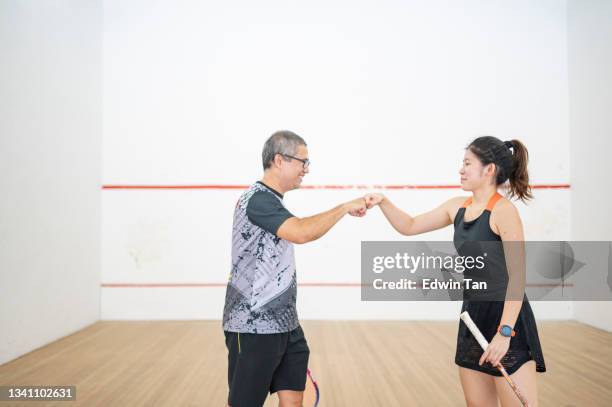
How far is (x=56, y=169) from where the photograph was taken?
3533 mm

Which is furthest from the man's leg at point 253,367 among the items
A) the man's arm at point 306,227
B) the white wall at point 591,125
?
the white wall at point 591,125

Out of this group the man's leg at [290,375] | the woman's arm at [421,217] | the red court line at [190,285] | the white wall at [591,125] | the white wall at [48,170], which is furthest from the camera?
the red court line at [190,285]

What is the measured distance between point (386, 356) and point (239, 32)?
3.05m

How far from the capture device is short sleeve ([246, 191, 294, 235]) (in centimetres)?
137

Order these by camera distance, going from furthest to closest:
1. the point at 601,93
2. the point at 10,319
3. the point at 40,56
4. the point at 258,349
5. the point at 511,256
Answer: the point at 601,93 → the point at 40,56 → the point at 10,319 → the point at 258,349 → the point at 511,256

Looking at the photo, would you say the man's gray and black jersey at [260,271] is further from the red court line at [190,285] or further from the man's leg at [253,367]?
the red court line at [190,285]

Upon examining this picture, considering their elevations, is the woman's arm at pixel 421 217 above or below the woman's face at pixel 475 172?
below

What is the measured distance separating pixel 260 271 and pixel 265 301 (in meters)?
0.09

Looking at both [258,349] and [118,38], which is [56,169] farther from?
[258,349]

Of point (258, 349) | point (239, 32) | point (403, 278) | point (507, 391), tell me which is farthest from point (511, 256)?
point (239, 32)

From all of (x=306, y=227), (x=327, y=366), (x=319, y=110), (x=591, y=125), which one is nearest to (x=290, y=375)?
(x=306, y=227)

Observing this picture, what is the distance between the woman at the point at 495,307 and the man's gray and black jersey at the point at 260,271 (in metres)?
0.52

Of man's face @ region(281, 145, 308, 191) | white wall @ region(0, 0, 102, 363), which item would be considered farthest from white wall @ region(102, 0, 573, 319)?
man's face @ region(281, 145, 308, 191)

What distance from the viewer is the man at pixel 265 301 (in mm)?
1366
